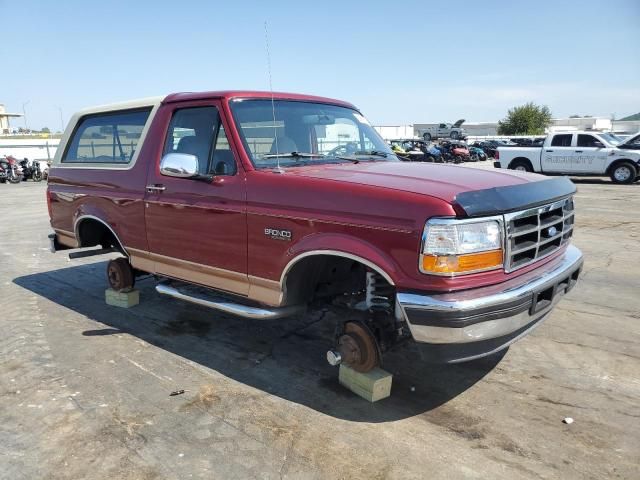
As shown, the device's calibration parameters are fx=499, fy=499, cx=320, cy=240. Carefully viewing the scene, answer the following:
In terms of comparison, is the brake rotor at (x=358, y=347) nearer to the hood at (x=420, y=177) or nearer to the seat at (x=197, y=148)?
the hood at (x=420, y=177)

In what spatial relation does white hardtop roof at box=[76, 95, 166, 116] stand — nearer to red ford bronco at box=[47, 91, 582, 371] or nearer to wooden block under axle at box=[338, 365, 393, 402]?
red ford bronco at box=[47, 91, 582, 371]

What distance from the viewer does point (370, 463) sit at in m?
2.70

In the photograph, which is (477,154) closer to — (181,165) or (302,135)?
(302,135)

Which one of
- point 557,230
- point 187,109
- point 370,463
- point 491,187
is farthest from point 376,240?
point 187,109

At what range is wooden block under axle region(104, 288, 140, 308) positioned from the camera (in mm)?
5315

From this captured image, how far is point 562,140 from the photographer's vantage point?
59.5 ft

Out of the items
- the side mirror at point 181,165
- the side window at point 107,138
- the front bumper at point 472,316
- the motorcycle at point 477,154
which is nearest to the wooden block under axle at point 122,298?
the side window at point 107,138

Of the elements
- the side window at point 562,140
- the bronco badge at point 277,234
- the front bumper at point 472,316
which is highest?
the side window at point 562,140

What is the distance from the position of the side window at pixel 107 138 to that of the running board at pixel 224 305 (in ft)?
4.51

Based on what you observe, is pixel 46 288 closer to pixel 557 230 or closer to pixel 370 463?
pixel 370 463

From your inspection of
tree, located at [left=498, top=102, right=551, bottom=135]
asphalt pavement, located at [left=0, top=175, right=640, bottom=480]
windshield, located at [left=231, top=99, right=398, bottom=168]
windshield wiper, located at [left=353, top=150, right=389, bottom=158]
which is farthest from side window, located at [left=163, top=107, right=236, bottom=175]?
tree, located at [left=498, top=102, right=551, bottom=135]

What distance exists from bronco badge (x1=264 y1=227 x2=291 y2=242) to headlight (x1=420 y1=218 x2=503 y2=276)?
99cm

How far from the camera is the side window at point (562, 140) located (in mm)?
18109

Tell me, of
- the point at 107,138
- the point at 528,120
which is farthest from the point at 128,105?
the point at 528,120
